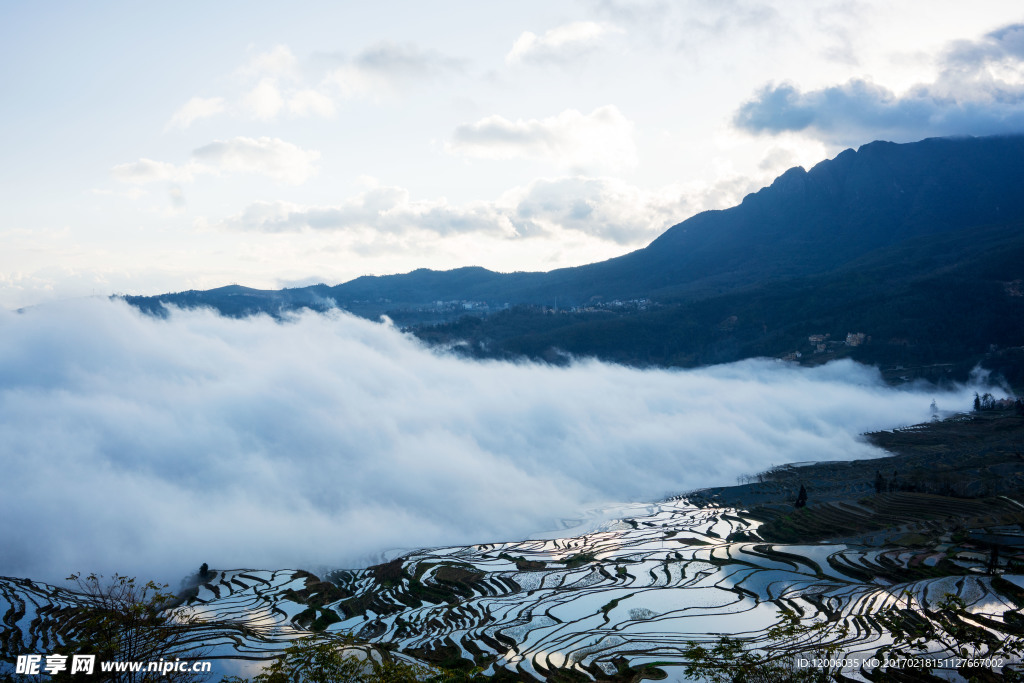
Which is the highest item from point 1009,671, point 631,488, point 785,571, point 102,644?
point 102,644

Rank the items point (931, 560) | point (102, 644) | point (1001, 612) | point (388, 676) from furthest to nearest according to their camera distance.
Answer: point (931, 560), point (1001, 612), point (102, 644), point (388, 676)

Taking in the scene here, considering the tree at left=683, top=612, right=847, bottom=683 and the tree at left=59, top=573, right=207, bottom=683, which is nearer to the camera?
the tree at left=59, top=573, right=207, bottom=683

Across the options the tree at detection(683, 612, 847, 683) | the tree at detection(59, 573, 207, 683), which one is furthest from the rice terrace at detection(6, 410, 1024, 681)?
the tree at detection(59, 573, 207, 683)

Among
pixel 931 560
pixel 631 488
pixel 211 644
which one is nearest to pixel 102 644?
pixel 211 644

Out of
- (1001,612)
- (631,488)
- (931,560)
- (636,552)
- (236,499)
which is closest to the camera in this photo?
(1001,612)

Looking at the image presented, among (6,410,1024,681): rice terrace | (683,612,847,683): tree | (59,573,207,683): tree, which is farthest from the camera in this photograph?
(6,410,1024,681): rice terrace

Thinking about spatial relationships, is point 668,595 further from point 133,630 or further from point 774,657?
point 133,630

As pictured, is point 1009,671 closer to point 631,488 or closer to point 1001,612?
point 1001,612

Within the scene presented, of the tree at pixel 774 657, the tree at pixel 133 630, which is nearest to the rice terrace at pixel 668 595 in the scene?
the tree at pixel 774 657

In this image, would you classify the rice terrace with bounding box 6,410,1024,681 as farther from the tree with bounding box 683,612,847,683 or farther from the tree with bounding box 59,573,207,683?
the tree with bounding box 59,573,207,683
